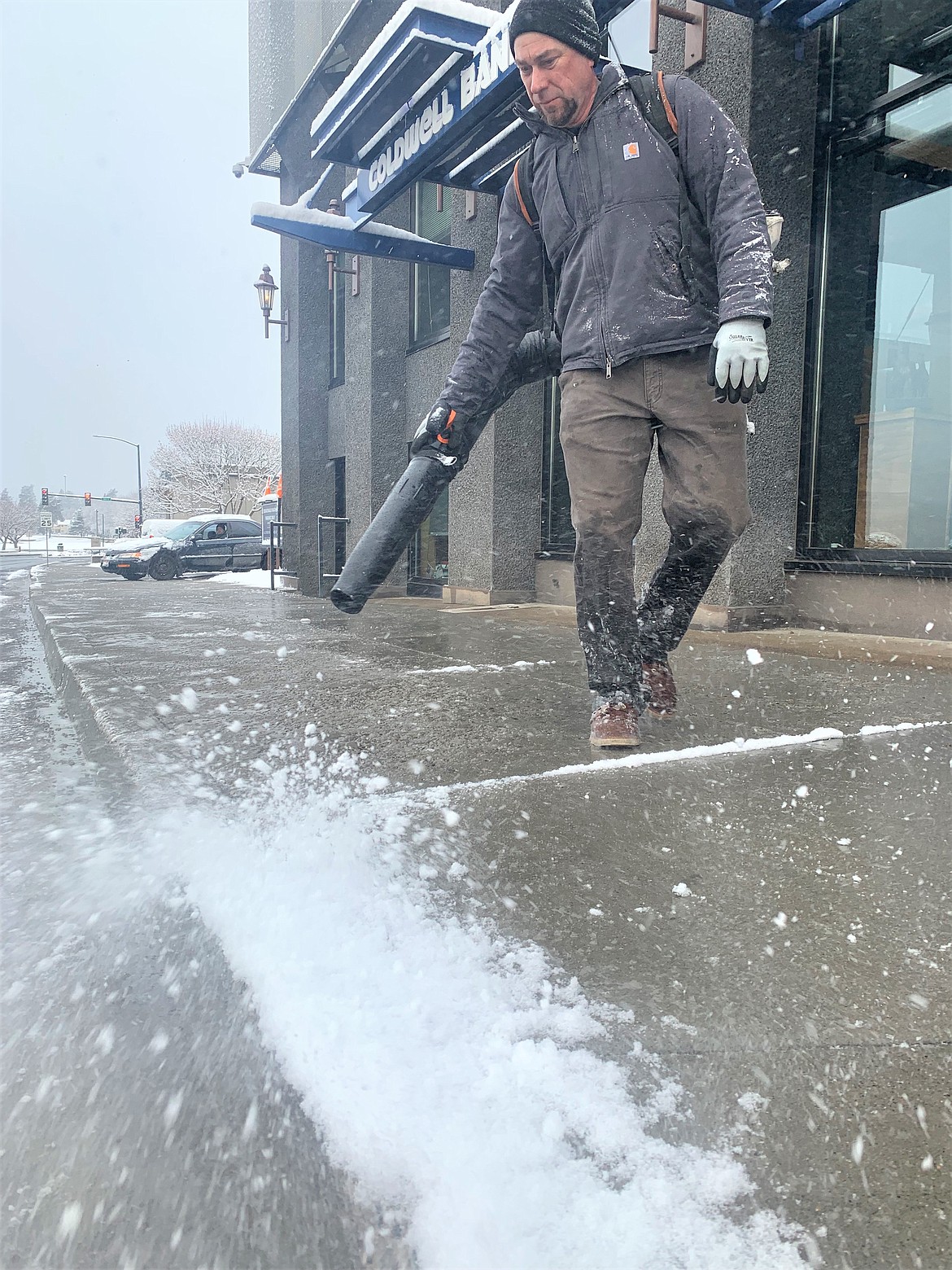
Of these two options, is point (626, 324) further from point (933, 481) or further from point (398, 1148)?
point (933, 481)

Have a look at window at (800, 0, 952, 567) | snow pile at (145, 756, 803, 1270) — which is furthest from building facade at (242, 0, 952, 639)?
snow pile at (145, 756, 803, 1270)

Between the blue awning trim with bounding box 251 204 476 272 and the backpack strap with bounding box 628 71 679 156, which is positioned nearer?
the backpack strap with bounding box 628 71 679 156

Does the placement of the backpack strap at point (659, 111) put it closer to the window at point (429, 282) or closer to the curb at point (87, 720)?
the curb at point (87, 720)

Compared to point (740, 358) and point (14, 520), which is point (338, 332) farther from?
point (14, 520)

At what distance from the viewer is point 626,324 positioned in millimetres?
2451

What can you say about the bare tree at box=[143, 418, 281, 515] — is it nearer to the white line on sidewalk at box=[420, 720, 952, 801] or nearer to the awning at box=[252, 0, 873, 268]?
the awning at box=[252, 0, 873, 268]

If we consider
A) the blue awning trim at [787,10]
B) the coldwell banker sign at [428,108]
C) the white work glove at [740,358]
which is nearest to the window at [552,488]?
the coldwell banker sign at [428,108]

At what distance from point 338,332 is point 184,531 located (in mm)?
10643

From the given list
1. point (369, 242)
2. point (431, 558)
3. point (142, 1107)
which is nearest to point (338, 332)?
point (431, 558)

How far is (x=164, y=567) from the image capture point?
69.9 ft

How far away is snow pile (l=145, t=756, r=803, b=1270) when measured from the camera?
79 centimetres

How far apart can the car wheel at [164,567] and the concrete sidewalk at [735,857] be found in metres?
18.0

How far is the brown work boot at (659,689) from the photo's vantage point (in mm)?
2770

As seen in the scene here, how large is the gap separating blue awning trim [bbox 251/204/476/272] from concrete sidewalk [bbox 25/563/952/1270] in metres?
5.92
